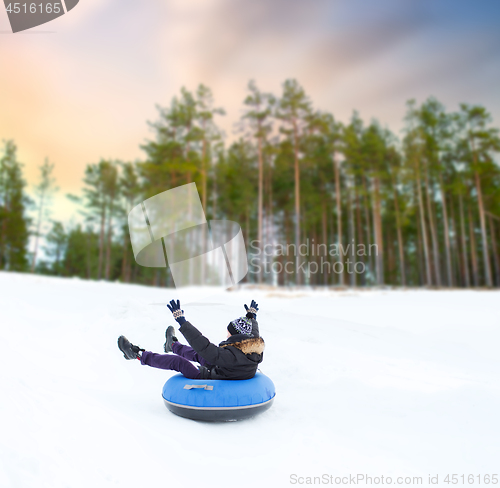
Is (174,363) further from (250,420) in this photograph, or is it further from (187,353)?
(250,420)

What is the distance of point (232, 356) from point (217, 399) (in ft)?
1.46

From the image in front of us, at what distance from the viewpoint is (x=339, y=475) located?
8.50 feet

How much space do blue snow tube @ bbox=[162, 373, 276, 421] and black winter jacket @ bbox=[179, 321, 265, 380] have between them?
0.42ft

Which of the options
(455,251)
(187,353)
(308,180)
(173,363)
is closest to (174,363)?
(173,363)

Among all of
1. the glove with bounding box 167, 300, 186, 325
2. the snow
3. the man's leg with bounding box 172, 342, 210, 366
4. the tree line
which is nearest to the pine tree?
the tree line

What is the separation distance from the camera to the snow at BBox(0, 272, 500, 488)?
2.48 metres

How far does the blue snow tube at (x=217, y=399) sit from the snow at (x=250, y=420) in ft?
0.45

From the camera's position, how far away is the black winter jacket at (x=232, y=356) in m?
3.44

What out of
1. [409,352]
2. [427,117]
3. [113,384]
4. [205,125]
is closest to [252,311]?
[113,384]

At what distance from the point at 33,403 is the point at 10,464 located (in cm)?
100

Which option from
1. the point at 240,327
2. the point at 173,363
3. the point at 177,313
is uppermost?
the point at 177,313

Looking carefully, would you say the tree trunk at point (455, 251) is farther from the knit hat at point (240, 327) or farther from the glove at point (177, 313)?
the glove at point (177, 313)

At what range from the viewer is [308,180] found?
28469 millimetres

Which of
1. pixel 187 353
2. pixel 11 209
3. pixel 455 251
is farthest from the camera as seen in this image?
pixel 455 251
